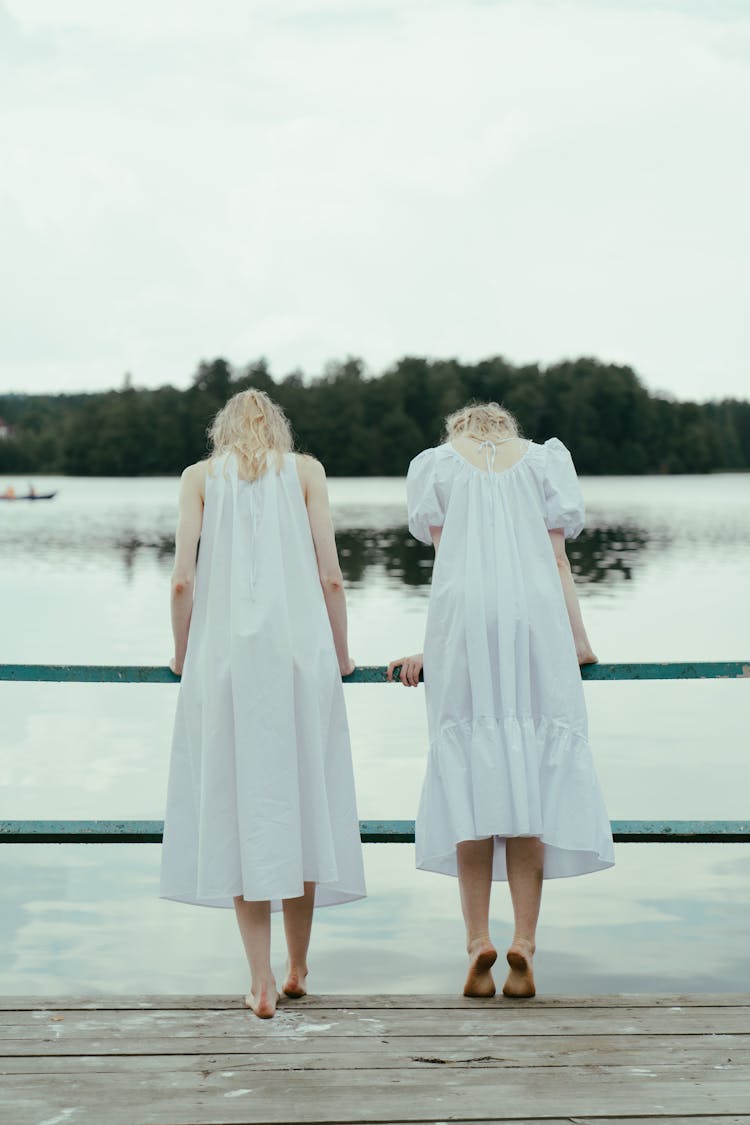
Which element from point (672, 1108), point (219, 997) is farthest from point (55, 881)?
point (672, 1108)

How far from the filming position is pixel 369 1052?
3.25 m

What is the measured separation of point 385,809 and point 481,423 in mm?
10840

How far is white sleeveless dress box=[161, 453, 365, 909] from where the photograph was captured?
3648mm

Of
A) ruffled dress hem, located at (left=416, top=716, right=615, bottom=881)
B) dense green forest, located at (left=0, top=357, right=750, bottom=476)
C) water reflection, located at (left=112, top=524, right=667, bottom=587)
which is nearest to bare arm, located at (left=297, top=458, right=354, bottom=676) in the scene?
ruffled dress hem, located at (left=416, top=716, right=615, bottom=881)

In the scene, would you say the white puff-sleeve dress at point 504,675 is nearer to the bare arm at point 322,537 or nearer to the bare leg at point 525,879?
the bare leg at point 525,879

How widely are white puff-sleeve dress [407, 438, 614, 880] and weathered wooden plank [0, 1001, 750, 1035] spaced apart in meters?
0.43

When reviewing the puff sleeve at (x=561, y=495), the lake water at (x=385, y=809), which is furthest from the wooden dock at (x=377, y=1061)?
the lake water at (x=385, y=809)

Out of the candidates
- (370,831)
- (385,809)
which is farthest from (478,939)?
(385,809)

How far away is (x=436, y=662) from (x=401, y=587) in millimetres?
35524

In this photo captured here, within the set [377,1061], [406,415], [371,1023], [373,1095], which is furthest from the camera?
[406,415]

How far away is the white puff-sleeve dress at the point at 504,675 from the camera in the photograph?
148 inches

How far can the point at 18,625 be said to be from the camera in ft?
A: 108

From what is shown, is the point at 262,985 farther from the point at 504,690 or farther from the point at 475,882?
the point at 504,690

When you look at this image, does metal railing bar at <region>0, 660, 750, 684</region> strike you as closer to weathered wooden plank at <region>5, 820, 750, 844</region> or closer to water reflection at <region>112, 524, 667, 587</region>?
weathered wooden plank at <region>5, 820, 750, 844</region>
